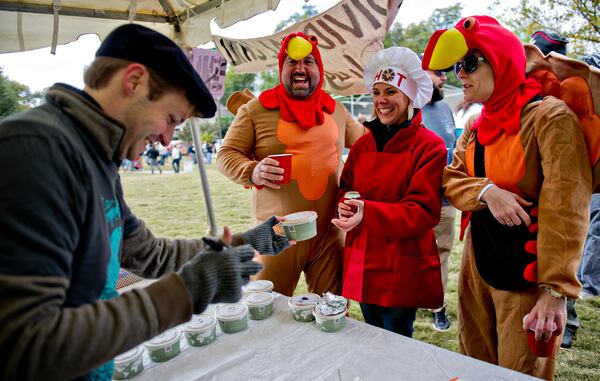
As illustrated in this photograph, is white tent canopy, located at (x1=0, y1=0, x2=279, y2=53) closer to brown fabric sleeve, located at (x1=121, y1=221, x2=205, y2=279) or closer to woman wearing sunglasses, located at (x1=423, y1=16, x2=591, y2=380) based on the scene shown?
woman wearing sunglasses, located at (x1=423, y1=16, x2=591, y2=380)

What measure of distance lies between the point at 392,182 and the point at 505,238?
59 cm

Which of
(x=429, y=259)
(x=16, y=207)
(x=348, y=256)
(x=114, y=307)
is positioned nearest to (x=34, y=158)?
(x=16, y=207)

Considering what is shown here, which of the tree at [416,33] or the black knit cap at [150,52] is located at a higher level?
the tree at [416,33]

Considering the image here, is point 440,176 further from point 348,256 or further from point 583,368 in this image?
point 583,368

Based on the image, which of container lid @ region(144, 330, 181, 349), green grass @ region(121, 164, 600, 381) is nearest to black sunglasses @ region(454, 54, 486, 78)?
container lid @ region(144, 330, 181, 349)

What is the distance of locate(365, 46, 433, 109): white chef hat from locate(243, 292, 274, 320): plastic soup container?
4.11 ft

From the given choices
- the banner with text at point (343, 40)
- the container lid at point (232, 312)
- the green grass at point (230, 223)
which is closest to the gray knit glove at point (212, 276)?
the container lid at point (232, 312)

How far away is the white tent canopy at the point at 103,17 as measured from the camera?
9.52 ft

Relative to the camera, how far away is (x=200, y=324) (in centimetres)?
149

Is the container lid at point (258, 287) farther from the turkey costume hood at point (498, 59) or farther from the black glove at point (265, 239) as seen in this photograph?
the turkey costume hood at point (498, 59)

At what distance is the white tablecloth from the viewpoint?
48.9 inches

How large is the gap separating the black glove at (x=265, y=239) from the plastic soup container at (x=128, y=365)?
0.56 metres

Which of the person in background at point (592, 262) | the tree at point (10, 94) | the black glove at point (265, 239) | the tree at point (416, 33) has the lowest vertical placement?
the person in background at point (592, 262)

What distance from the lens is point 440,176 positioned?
188cm
